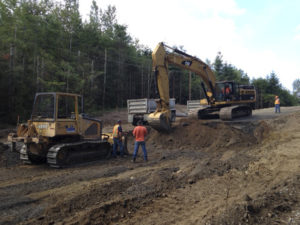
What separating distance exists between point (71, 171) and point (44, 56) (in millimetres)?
20753

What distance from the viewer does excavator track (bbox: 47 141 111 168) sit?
8289 mm

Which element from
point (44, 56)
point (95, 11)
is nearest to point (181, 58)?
point (44, 56)

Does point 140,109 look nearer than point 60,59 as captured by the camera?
Yes

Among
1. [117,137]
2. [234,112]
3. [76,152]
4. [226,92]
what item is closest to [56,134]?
[76,152]

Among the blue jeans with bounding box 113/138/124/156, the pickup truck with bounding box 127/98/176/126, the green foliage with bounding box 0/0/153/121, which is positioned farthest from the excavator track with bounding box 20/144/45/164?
the green foliage with bounding box 0/0/153/121

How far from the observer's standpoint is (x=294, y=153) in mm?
8102

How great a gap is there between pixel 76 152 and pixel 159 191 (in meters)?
4.36

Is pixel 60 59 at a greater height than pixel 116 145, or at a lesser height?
greater

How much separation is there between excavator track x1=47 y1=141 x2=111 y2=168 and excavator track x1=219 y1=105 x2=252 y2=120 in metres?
6.78

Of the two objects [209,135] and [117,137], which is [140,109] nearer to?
[209,135]

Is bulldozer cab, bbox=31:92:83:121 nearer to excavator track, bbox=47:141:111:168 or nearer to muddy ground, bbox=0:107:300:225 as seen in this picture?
excavator track, bbox=47:141:111:168

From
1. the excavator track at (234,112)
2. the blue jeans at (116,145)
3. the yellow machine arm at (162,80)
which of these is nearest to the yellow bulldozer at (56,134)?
the blue jeans at (116,145)

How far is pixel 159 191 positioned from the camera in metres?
5.59

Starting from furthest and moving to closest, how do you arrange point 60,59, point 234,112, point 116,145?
point 60,59 → point 234,112 → point 116,145
